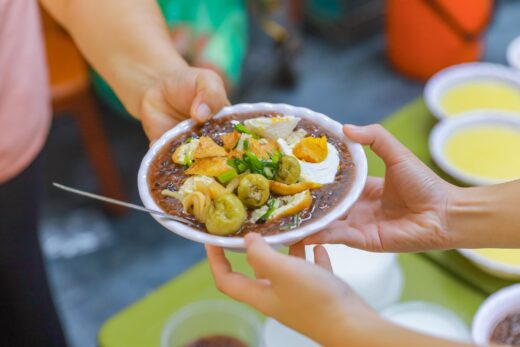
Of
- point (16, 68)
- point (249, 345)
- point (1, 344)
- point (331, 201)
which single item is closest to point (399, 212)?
point (331, 201)

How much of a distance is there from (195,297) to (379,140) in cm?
61

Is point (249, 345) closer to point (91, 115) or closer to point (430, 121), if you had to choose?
point (430, 121)

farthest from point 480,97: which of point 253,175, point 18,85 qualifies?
point 18,85

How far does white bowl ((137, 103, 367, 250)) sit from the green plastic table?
399 mm

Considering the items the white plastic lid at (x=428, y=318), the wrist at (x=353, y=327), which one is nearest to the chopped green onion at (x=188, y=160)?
the wrist at (x=353, y=327)

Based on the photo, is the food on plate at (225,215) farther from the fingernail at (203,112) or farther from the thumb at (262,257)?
the fingernail at (203,112)

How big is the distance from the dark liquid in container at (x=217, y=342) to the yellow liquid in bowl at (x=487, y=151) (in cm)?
89

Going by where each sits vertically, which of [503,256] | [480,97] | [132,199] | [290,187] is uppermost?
[290,187]

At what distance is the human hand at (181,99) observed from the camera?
1.43 m

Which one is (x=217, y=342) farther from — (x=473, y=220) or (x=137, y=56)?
(x=137, y=56)

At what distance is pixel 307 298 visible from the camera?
1.01 metres

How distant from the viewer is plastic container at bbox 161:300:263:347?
1.43m

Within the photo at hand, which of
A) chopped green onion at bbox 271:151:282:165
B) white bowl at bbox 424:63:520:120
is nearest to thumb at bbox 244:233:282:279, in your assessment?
chopped green onion at bbox 271:151:282:165

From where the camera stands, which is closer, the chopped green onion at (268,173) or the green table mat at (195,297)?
the chopped green onion at (268,173)
